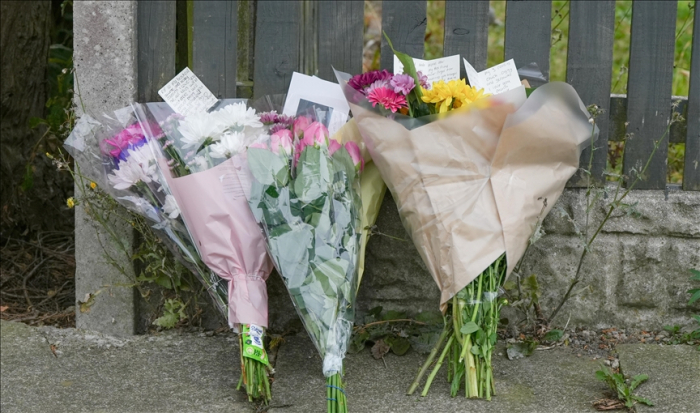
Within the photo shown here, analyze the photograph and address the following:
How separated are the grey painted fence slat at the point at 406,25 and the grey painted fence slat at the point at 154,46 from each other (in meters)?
0.75

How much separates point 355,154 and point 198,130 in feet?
1.59

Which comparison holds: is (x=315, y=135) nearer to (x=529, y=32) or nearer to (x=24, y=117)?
(x=529, y=32)

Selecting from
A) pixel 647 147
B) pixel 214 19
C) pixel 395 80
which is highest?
pixel 214 19

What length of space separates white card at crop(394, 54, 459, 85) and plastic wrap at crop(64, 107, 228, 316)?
0.87 metres

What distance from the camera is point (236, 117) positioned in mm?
2400

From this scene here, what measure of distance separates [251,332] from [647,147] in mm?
1497

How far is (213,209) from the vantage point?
89.8 inches

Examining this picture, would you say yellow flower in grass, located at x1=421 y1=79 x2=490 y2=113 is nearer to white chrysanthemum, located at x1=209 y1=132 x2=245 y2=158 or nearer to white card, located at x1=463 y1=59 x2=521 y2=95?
white card, located at x1=463 y1=59 x2=521 y2=95

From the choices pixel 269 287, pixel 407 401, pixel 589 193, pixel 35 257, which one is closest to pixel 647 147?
pixel 589 193

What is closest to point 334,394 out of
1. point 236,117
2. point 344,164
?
point 344,164

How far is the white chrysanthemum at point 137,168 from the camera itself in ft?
7.79

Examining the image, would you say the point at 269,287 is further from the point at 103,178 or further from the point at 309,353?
the point at 103,178

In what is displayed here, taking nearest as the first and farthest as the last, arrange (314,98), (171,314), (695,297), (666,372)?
(666,372), (695,297), (314,98), (171,314)

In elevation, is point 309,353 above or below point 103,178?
below
